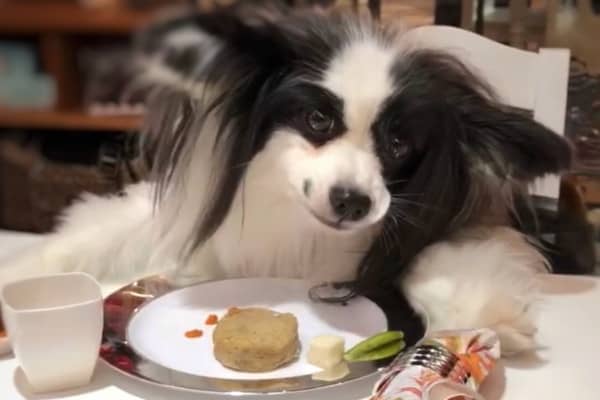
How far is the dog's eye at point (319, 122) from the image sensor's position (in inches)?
39.9

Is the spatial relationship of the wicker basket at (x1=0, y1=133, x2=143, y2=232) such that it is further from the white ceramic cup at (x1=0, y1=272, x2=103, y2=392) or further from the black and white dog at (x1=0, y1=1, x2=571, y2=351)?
the white ceramic cup at (x1=0, y1=272, x2=103, y2=392)

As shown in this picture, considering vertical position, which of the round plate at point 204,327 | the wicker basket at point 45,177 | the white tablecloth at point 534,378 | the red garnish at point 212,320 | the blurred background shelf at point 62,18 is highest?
the blurred background shelf at point 62,18

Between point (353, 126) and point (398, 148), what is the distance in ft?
0.21

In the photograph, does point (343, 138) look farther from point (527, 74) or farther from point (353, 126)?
point (527, 74)

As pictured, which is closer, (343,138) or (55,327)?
(55,327)

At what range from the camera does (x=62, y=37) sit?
101 inches

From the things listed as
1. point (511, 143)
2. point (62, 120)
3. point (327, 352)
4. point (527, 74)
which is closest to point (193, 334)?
point (327, 352)

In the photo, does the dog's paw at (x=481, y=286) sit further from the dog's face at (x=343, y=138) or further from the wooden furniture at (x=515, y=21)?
the wooden furniture at (x=515, y=21)

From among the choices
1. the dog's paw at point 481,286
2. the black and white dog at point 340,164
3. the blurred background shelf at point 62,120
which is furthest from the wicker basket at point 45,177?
the dog's paw at point 481,286

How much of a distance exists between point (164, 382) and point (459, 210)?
0.43 metres

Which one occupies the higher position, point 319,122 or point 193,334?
point 319,122

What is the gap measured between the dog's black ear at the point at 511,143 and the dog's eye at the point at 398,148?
79 mm

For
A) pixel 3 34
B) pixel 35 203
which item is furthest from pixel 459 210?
pixel 3 34

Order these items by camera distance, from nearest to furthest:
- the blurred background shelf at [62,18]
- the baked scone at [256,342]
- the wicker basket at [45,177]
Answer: the baked scone at [256,342], the wicker basket at [45,177], the blurred background shelf at [62,18]
